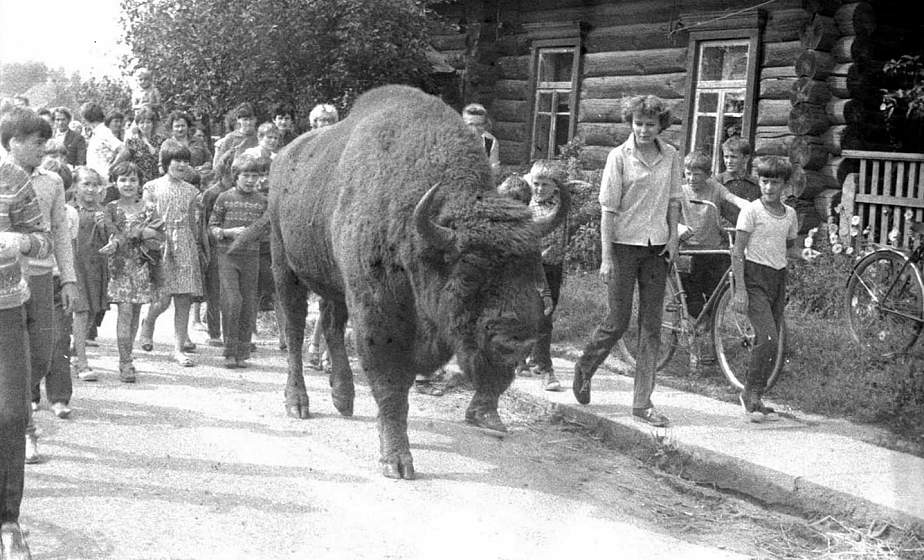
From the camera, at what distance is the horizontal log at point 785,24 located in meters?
12.5

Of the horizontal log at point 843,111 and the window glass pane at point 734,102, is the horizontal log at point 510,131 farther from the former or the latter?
the horizontal log at point 843,111

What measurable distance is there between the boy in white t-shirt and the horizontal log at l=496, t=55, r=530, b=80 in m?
10.4

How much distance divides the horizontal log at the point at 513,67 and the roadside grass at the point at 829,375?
7068 mm

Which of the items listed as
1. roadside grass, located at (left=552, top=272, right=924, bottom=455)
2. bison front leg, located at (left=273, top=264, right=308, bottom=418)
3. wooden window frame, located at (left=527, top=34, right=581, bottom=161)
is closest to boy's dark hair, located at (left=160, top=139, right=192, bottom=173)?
bison front leg, located at (left=273, top=264, right=308, bottom=418)

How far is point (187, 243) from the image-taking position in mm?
9391

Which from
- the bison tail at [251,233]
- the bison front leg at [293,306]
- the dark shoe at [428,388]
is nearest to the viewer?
the bison front leg at [293,306]

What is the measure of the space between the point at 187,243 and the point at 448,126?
383 cm

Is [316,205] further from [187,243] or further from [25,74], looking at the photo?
[25,74]

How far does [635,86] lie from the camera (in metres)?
15.2

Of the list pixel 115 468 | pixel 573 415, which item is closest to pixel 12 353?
pixel 115 468

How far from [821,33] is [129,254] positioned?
A: 25.4ft

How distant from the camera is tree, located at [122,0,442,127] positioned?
15289 mm

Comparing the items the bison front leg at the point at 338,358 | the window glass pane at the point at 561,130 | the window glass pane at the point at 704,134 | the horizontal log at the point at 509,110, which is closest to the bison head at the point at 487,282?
the bison front leg at the point at 338,358

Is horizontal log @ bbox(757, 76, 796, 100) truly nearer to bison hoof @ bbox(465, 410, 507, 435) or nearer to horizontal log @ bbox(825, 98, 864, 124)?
horizontal log @ bbox(825, 98, 864, 124)
